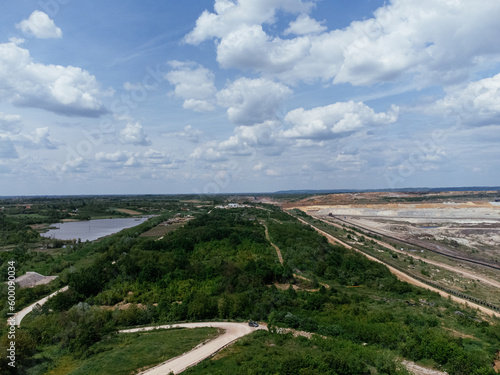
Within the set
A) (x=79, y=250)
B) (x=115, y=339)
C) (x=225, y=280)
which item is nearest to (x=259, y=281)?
(x=225, y=280)

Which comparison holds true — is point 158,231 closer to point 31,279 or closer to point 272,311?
point 31,279

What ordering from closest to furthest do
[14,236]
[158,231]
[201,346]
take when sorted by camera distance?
[201,346]
[14,236]
[158,231]

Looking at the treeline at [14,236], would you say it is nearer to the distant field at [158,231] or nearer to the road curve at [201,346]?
the distant field at [158,231]

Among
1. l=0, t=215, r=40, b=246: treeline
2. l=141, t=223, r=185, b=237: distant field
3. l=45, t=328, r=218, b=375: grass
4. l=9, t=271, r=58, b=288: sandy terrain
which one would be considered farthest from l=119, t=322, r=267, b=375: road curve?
l=0, t=215, r=40, b=246: treeline

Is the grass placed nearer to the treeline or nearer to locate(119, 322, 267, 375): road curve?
locate(119, 322, 267, 375): road curve

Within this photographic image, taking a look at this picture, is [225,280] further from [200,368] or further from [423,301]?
[423,301]

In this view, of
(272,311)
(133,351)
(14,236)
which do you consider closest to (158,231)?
(14,236)
